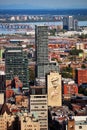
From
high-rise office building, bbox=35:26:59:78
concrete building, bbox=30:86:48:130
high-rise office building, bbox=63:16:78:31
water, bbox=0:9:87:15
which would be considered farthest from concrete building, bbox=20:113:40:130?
water, bbox=0:9:87:15

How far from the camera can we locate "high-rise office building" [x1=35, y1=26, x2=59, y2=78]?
54.9 ft

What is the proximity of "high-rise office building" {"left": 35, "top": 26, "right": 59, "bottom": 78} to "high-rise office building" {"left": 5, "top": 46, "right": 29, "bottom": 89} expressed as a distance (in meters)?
0.50

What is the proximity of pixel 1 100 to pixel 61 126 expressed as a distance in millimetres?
2730

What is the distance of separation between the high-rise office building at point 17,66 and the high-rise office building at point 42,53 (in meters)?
0.50

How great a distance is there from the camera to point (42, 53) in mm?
17594

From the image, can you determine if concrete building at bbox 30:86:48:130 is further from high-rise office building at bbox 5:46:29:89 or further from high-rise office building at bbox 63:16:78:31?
high-rise office building at bbox 63:16:78:31

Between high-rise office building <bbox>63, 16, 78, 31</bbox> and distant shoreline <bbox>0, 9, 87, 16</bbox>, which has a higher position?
distant shoreline <bbox>0, 9, 87, 16</bbox>

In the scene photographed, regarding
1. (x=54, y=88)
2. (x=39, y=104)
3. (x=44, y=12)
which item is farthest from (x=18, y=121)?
(x=44, y=12)

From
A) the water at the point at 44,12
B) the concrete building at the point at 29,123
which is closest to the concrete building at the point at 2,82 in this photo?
the concrete building at the point at 29,123

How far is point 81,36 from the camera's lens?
3142 cm

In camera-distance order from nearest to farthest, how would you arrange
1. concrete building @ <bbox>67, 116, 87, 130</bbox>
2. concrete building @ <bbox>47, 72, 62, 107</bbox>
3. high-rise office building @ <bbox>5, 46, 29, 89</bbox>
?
concrete building @ <bbox>67, 116, 87, 130</bbox>
concrete building @ <bbox>47, 72, 62, 107</bbox>
high-rise office building @ <bbox>5, 46, 29, 89</bbox>

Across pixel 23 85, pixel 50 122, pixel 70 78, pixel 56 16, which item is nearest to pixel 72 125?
pixel 50 122

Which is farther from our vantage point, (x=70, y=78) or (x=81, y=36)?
(x=81, y=36)

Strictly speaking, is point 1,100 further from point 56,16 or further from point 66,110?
point 56,16
